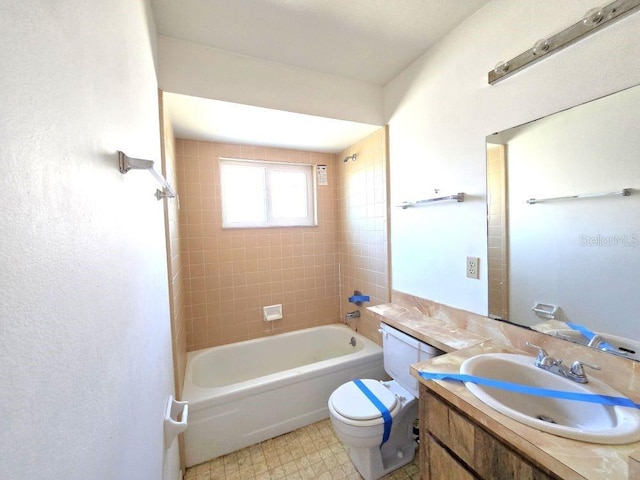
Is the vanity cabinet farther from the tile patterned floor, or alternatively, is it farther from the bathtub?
the bathtub

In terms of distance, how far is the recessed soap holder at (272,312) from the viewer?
7.92ft

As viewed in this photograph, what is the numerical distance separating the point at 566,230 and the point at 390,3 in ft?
4.51

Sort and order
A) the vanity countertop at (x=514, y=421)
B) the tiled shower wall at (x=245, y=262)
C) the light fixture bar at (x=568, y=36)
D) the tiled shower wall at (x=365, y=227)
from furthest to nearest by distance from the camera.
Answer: the tiled shower wall at (x=245, y=262) < the tiled shower wall at (x=365, y=227) < the light fixture bar at (x=568, y=36) < the vanity countertop at (x=514, y=421)

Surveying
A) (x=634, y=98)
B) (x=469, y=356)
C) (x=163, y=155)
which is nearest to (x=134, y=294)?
(x=163, y=155)

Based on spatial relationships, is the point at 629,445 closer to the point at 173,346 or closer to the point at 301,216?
the point at 173,346

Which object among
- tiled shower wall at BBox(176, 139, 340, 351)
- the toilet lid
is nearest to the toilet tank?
the toilet lid

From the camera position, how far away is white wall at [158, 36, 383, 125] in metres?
1.45

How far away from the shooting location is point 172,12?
1269 millimetres

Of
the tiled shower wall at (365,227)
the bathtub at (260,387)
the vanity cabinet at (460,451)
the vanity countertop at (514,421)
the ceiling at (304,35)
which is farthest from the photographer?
the tiled shower wall at (365,227)

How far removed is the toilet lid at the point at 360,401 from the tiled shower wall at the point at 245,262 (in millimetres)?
1116

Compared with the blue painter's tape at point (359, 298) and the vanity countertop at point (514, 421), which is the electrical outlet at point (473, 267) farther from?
the blue painter's tape at point (359, 298)

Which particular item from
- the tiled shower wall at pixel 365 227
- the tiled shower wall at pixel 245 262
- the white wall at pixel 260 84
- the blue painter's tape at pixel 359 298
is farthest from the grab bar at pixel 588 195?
the tiled shower wall at pixel 245 262

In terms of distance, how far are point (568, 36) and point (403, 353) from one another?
5.50ft

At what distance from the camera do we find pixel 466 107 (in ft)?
4.58
